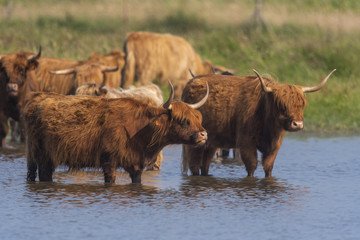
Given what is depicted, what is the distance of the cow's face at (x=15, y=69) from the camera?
12367 millimetres

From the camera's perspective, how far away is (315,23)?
76.9ft

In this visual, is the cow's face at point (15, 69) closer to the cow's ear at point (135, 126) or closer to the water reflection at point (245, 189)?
the water reflection at point (245, 189)

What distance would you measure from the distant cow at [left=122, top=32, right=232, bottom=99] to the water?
6.44 meters

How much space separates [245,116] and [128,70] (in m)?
7.71

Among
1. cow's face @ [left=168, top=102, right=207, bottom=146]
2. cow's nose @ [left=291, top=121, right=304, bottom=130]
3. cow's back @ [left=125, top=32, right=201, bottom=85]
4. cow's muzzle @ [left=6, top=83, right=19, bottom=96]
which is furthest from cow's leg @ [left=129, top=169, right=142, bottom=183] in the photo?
cow's back @ [left=125, top=32, right=201, bottom=85]

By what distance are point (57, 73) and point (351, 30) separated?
1086 cm

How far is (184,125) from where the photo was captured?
8109mm

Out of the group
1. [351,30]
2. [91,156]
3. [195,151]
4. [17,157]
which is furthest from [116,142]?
[351,30]

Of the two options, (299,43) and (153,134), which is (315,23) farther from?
(153,134)

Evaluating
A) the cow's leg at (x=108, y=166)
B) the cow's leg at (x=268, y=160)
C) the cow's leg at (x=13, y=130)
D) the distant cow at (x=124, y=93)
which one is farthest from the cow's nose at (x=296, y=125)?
the cow's leg at (x=13, y=130)

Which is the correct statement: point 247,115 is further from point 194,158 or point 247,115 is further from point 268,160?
point 194,158

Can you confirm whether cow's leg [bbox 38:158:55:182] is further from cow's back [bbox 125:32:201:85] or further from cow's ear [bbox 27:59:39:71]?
cow's back [bbox 125:32:201:85]

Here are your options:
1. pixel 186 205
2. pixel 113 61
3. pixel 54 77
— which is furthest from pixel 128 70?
pixel 186 205

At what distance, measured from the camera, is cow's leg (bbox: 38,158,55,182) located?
820cm
